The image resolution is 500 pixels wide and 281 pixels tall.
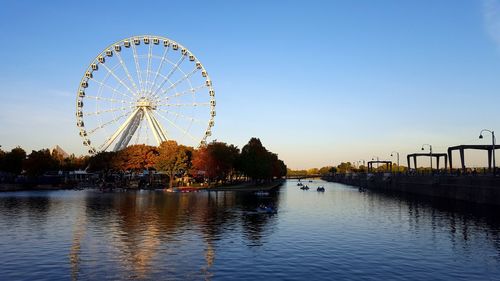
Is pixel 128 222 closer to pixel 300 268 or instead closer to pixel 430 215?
pixel 300 268

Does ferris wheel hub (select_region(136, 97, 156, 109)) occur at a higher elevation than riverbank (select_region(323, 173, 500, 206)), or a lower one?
higher

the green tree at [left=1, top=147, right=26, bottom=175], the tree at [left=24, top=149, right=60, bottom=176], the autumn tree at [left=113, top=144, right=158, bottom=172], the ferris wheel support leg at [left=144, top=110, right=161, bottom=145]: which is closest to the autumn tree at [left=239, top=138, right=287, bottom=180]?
the autumn tree at [left=113, top=144, right=158, bottom=172]

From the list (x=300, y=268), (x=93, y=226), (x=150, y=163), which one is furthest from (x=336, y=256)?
(x=150, y=163)

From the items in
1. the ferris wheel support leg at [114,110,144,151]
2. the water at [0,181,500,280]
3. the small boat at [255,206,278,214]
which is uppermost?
the ferris wheel support leg at [114,110,144,151]

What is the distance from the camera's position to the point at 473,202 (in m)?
93.9

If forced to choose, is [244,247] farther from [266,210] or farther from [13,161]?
[13,161]

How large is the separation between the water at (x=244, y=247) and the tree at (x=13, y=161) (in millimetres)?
133480

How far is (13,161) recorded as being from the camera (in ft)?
629

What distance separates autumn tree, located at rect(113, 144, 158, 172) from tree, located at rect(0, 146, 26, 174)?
45162mm

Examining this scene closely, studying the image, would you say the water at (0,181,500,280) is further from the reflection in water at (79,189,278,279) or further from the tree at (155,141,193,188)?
the tree at (155,141,193,188)

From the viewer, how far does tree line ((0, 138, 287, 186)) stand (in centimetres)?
16575

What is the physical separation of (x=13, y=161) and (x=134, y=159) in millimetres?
52773

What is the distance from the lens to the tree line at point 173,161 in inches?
6526

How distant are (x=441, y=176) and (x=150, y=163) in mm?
104443
